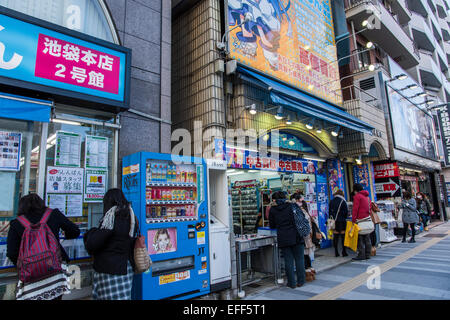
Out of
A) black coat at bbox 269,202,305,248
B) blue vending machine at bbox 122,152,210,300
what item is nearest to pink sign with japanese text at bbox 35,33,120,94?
blue vending machine at bbox 122,152,210,300

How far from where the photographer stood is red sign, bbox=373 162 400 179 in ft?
42.8

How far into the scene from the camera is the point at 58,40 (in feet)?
14.9

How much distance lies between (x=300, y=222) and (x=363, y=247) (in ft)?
11.8

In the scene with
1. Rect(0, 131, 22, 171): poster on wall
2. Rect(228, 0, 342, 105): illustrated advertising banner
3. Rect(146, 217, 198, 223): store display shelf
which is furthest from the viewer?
Rect(228, 0, 342, 105): illustrated advertising banner

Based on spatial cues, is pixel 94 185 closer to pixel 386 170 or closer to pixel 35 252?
pixel 35 252

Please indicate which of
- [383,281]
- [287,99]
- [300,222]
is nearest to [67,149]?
[300,222]

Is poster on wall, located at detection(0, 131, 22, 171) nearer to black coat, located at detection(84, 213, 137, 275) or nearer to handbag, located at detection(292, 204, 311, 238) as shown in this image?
black coat, located at detection(84, 213, 137, 275)

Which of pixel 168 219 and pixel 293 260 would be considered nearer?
pixel 168 219

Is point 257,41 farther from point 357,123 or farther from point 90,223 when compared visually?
point 90,223

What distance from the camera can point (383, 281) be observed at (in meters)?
5.86

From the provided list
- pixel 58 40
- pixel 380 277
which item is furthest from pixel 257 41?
pixel 380 277
